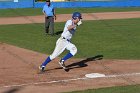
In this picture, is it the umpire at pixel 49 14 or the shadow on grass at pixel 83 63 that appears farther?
the umpire at pixel 49 14

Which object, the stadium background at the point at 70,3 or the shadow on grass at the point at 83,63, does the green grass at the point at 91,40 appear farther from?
the stadium background at the point at 70,3

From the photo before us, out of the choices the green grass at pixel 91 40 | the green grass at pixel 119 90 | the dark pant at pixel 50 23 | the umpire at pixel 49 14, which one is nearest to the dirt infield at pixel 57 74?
the green grass at pixel 119 90

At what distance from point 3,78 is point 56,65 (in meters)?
2.58

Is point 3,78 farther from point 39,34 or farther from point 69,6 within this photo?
point 69,6

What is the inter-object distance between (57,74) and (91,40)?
7598 millimetres

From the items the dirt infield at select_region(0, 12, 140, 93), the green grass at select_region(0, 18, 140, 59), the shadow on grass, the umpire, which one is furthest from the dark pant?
the shadow on grass

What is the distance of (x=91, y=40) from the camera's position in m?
19.8

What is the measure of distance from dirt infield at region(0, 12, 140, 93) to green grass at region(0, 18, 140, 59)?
133 cm

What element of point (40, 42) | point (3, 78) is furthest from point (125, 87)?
point (40, 42)

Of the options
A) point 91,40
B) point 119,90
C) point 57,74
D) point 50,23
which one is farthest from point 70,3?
point 119,90

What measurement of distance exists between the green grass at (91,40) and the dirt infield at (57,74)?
1325 mm

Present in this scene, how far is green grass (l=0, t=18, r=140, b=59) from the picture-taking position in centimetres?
1648

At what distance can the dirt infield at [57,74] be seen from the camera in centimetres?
1088

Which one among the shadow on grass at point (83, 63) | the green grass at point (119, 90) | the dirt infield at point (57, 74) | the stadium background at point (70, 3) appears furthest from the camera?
the stadium background at point (70, 3)
